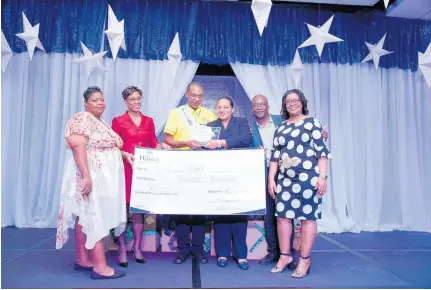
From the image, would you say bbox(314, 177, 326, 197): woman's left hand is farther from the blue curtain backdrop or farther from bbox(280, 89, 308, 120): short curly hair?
the blue curtain backdrop

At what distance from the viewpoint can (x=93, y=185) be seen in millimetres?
2652

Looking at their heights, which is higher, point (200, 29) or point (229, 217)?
point (200, 29)

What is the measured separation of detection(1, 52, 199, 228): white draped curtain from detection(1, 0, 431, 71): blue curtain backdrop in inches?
8.2

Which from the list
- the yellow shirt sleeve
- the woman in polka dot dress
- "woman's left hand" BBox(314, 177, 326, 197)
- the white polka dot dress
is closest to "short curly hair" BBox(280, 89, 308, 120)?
the woman in polka dot dress

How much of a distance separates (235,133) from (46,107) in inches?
118

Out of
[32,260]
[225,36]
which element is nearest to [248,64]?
[225,36]

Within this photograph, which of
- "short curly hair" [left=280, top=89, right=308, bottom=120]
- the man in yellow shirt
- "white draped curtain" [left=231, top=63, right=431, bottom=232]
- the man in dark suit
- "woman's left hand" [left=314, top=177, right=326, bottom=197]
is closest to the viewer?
"woman's left hand" [left=314, top=177, right=326, bottom=197]

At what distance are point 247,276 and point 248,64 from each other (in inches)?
117

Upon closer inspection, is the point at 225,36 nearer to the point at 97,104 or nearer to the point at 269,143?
the point at 269,143

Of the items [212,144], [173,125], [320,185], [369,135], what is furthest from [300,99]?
[369,135]

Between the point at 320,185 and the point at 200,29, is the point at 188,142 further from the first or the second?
the point at 200,29

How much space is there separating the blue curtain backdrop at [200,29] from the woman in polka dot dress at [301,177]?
7.02 feet

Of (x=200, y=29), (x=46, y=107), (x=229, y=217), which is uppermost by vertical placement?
(x=200, y=29)

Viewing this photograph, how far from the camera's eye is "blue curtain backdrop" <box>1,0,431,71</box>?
15.4 ft
